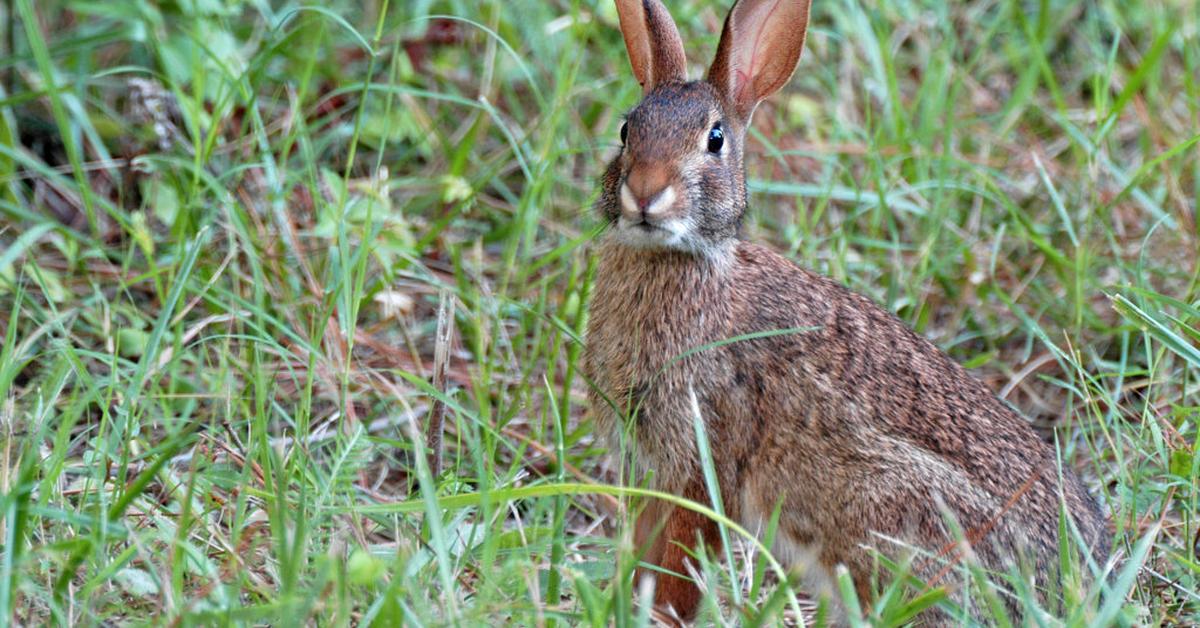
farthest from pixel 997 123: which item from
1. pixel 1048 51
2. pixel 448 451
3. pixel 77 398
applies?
pixel 77 398

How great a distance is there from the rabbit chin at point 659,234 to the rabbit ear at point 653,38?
0.59m

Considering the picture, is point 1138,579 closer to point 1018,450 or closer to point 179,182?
point 1018,450

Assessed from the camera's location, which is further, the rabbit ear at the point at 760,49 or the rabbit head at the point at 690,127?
the rabbit ear at the point at 760,49

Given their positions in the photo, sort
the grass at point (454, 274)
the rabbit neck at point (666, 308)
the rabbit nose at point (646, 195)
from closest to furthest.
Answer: the grass at point (454, 274), the rabbit nose at point (646, 195), the rabbit neck at point (666, 308)

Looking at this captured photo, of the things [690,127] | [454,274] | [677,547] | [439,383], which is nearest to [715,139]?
[690,127]

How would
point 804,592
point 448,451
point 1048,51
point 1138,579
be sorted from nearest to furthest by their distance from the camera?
point 1138,579
point 804,592
point 448,451
point 1048,51

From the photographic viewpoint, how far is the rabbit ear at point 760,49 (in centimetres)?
425

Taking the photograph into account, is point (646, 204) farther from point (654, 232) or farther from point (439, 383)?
point (439, 383)

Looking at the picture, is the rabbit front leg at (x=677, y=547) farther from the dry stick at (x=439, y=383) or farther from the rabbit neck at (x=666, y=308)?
the dry stick at (x=439, y=383)

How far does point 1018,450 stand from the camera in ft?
13.3

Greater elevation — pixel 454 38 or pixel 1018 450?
pixel 454 38

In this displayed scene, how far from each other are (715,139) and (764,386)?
0.71 metres

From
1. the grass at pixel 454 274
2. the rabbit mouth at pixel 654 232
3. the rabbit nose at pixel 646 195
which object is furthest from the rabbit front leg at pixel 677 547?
the rabbit nose at pixel 646 195

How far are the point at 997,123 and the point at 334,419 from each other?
3.16 meters
